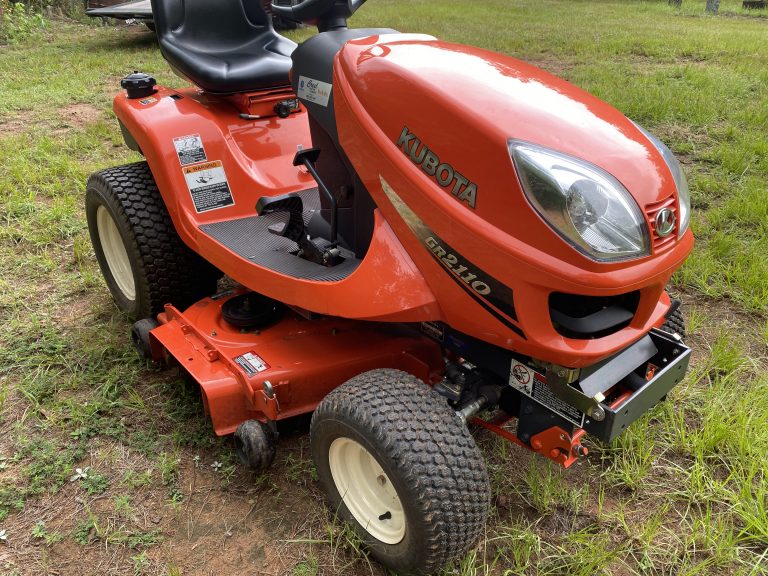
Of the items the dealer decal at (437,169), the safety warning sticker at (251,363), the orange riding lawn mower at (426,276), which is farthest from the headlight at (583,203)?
the safety warning sticker at (251,363)

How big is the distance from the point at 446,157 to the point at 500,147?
143 millimetres

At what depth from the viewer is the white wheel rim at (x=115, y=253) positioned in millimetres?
2867

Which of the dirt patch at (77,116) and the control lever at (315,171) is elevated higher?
the control lever at (315,171)

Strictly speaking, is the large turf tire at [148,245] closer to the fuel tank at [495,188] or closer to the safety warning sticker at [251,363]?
the safety warning sticker at [251,363]

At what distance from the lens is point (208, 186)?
2.52 m

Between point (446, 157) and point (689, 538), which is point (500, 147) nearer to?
point (446, 157)

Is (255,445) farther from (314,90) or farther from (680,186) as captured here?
(680,186)

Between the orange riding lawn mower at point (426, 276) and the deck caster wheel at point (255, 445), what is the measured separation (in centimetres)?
1

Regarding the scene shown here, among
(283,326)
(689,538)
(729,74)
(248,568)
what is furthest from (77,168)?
(729,74)

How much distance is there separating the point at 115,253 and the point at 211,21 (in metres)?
1.12

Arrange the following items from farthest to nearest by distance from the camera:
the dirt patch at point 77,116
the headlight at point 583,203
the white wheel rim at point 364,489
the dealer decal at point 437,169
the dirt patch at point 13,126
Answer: the dirt patch at point 77,116, the dirt patch at point 13,126, the white wheel rim at point 364,489, the dealer decal at point 437,169, the headlight at point 583,203

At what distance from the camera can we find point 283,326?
2.35 metres

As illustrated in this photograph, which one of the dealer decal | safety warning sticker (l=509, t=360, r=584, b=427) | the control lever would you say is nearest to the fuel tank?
the dealer decal

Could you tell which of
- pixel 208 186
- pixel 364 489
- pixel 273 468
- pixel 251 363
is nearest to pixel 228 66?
pixel 208 186
